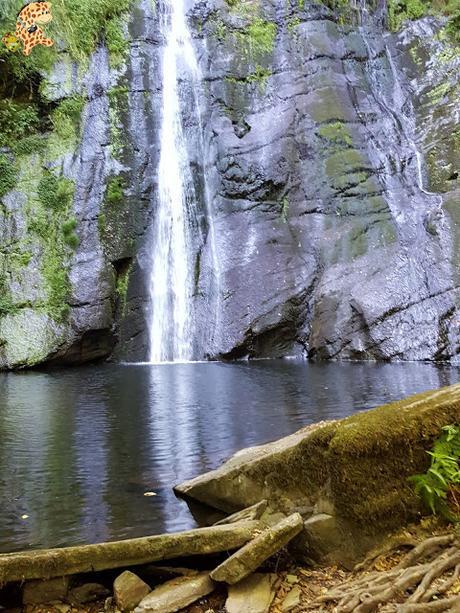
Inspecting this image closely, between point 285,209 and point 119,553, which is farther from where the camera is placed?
point 285,209

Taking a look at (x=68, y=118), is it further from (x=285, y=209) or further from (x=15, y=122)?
(x=285, y=209)

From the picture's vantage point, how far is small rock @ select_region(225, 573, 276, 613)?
253 centimetres

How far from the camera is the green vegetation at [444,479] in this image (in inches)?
110

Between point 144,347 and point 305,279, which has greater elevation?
point 305,279

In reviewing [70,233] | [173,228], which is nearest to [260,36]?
[173,228]

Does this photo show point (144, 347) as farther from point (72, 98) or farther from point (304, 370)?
point (72, 98)

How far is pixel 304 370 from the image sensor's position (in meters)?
14.3

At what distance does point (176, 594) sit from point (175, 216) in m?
18.7

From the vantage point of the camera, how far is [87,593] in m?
2.77

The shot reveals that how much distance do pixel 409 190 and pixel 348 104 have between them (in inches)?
190

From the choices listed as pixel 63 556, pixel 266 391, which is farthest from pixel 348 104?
pixel 63 556

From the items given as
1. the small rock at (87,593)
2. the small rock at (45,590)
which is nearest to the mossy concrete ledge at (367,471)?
the small rock at (87,593)

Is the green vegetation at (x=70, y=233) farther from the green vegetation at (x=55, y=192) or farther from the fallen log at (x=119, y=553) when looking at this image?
the fallen log at (x=119, y=553)

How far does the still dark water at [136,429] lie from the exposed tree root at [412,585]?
6.88 ft
